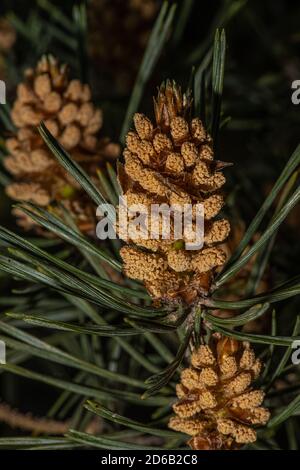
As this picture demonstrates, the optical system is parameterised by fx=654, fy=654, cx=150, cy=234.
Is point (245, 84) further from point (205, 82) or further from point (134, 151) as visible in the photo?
point (134, 151)

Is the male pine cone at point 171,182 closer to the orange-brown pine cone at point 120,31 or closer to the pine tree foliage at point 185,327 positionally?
the pine tree foliage at point 185,327

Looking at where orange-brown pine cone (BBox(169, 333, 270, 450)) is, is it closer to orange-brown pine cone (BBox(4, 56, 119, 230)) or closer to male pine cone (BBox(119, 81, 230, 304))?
male pine cone (BBox(119, 81, 230, 304))

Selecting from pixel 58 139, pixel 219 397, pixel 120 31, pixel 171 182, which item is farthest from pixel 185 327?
pixel 120 31

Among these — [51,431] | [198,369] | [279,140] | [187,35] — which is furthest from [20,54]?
[198,369]

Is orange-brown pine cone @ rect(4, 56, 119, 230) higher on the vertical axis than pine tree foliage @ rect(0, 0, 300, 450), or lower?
higher

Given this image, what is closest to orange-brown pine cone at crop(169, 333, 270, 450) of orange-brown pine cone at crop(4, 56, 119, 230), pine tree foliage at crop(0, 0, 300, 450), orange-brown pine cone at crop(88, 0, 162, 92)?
pine tree foliage at crop(0, 0, 300, 450)

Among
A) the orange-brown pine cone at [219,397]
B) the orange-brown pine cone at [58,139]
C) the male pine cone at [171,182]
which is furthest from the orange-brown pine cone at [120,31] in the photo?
the orange-brown pine cone at [219,397]
